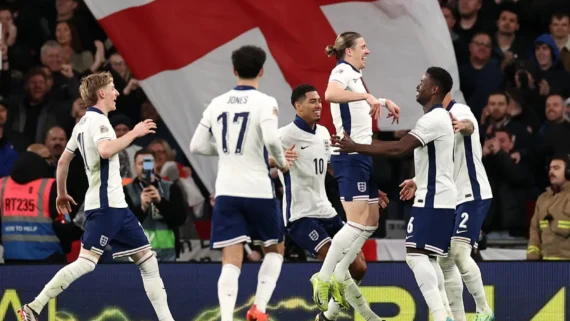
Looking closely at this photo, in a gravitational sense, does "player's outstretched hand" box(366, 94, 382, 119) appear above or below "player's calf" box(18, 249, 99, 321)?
above

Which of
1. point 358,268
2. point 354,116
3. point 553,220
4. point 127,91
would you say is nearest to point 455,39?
point 553,220

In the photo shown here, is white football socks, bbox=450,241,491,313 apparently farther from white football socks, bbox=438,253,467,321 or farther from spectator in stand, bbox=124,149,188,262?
spectator in stand, bbox=124,149,188,262

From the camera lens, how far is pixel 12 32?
17.0 metres

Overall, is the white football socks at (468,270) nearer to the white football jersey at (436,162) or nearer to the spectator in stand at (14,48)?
the white football jersey at (436,162)

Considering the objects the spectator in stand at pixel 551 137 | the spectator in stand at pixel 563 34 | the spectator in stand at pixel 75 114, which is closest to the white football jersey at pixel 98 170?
the spectator in stand at pixel 75 114

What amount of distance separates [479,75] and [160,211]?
4.29 meters

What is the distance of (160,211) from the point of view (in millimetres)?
14180

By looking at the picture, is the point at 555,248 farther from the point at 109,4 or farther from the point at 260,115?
the point at 109,4

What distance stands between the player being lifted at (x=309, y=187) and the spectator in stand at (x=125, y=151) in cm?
267

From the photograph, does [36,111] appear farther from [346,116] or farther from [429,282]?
[429,282]

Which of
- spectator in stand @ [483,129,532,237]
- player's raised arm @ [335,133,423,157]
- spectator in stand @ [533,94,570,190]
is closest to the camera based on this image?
player's raised arm @ [335,133,423,157]

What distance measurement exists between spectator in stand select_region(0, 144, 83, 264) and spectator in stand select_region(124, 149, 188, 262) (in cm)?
70

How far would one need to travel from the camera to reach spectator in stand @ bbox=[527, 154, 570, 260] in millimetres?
13914

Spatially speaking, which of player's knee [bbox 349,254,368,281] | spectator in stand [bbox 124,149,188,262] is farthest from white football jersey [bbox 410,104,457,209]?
spectator in stand [bbox 124,149,188,262]
